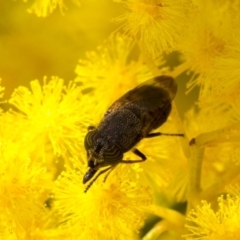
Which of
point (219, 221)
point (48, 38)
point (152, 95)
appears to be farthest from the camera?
point (48, 38)

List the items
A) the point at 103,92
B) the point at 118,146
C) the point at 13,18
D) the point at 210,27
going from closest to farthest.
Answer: the point at 118,146, the point at 210,27, the point at 103,92, the point at 13,18

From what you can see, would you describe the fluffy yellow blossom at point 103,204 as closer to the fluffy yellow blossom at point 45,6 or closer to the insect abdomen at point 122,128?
the insect abdomen at point 122,128

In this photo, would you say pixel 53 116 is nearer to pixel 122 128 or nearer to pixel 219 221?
pixel 122 128

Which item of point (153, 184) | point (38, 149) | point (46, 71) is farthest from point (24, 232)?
point (46, 71)

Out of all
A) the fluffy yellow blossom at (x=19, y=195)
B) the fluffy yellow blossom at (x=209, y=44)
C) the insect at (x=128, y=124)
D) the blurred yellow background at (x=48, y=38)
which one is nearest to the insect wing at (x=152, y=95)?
the insect at (x=128, y=124)

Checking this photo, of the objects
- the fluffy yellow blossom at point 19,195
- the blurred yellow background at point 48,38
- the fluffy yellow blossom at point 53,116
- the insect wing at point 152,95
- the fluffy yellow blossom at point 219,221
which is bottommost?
the fluffy yellow blossom at point 219,221

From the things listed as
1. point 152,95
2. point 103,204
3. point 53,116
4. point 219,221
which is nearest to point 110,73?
point 53,116

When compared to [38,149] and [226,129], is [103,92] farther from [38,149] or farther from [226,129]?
[226,129]
